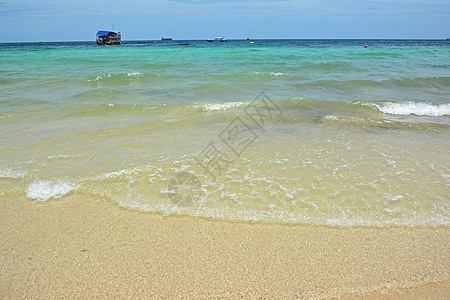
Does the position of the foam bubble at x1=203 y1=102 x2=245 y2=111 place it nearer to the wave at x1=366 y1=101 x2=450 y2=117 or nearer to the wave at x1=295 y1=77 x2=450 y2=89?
the wave at x1=366 y1=101 x2=450 y2=117

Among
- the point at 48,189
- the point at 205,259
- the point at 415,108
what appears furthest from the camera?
the point at 415,108

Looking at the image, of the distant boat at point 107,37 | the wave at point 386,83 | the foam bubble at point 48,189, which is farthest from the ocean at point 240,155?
the distant boat at point 107,37

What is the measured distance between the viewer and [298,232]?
3.25m

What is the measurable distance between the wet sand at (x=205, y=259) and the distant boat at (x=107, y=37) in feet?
293

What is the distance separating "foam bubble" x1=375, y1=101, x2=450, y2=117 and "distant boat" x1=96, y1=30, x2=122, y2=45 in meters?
86.4

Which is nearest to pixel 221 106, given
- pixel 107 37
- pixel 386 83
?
pixel 386 83

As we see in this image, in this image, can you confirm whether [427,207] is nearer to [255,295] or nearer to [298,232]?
[298,232]

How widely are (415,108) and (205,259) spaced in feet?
32.2

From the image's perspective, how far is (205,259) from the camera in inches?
112

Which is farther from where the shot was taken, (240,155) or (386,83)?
(386,83)

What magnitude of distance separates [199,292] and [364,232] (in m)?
2.04

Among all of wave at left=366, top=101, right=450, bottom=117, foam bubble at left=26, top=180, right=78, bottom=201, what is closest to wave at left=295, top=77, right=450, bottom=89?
wave at left=366, top=101, right=450, bottom=117

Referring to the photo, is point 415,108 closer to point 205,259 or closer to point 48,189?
point 205,259

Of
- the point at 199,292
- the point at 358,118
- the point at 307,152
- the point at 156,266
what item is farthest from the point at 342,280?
the point at 358,118
